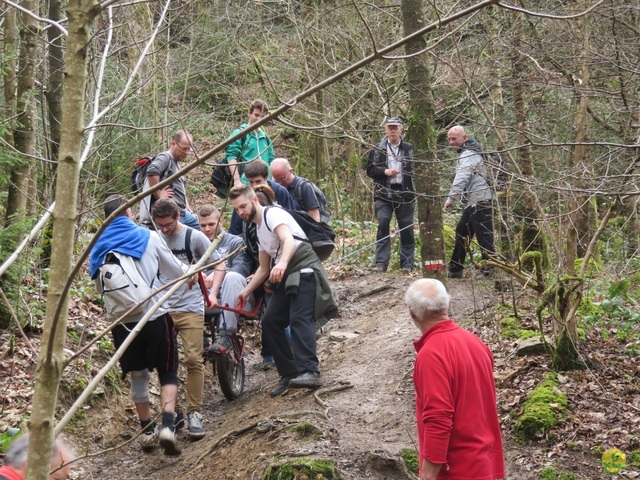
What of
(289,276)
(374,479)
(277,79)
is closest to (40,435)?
(374,479)

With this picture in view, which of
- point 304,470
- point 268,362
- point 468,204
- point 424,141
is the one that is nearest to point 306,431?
point 304,470

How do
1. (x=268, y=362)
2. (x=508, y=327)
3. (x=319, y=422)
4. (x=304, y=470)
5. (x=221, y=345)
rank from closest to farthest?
(x=304, y=470) → (x=319, y=422) → (x=221, y=345) → (x=508, y=327) → (x=268, y=362)

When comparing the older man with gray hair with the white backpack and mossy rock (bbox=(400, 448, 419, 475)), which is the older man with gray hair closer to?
the white backpack

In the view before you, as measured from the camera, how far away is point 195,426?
6.82 meters

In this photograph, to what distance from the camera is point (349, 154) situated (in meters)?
18.7

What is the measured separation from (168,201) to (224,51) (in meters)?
13.6

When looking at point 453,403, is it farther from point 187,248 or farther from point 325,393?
point 187,248

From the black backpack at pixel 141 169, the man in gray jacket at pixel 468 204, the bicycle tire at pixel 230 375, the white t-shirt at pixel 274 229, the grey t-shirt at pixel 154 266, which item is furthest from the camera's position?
the man in gray jacket at pixel 468 204

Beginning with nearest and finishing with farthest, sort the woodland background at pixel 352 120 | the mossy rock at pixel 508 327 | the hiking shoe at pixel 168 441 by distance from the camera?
the woodland background at pixel 352 120, the hiking shoe at pixel 168 441, the mossy rock at pixel 508 327

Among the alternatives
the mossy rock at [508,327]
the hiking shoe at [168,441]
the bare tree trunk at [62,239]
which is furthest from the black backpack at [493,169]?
the bare tree trunk at [62,239]

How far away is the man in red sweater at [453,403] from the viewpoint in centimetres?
371

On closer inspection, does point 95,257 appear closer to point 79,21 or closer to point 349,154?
point 79,21

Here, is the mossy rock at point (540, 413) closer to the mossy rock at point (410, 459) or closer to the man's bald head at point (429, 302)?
the mossy rock at point (410, 459)

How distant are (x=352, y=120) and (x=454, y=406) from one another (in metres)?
12.1
